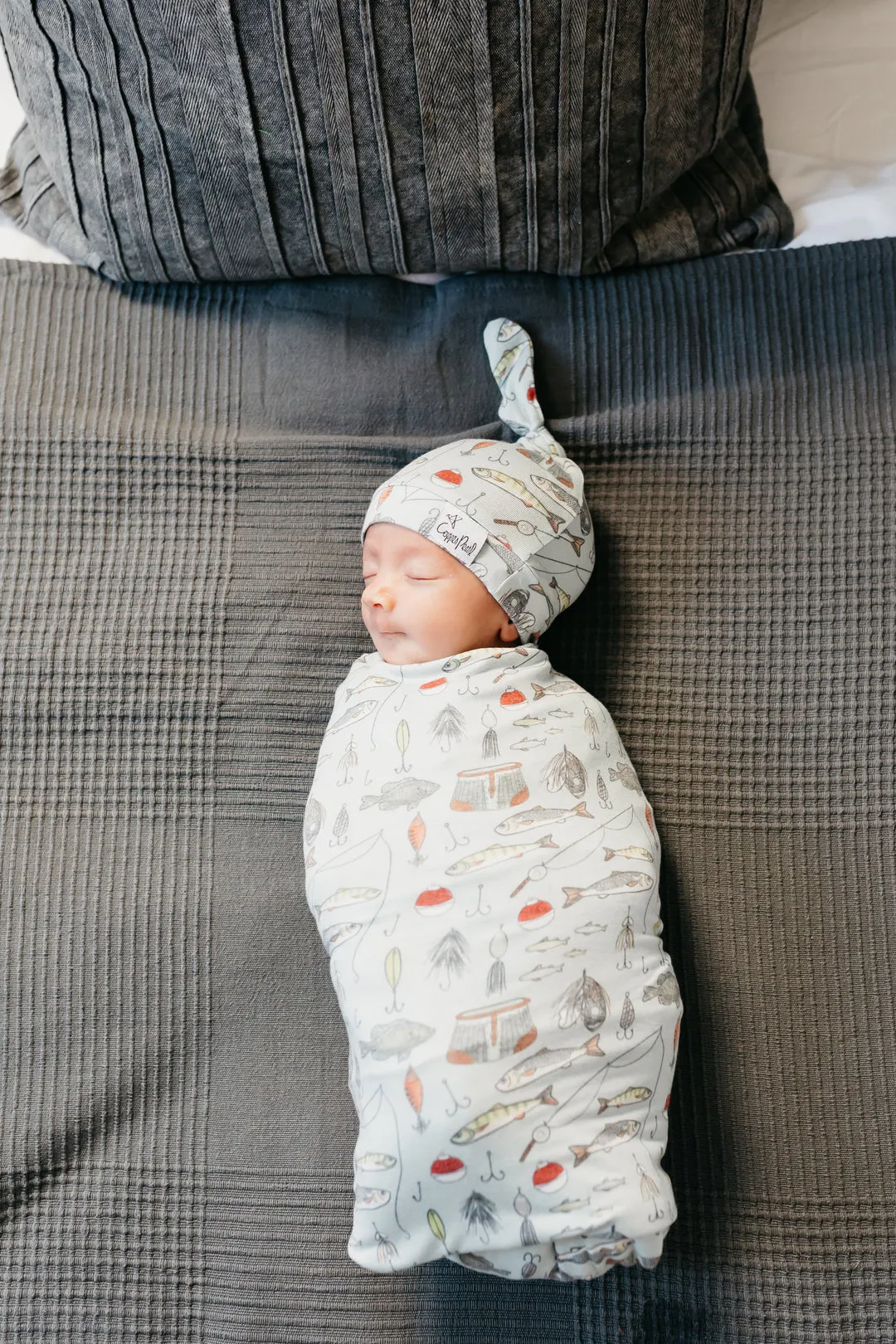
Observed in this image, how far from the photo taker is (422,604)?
1.02 meters

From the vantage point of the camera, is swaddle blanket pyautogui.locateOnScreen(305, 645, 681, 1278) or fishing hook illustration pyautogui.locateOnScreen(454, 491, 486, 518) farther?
fishing hook illustration pyautogui.locateOnScreen(454, 491, 486, 518)

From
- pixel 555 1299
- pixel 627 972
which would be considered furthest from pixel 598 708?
pixel 555 1299

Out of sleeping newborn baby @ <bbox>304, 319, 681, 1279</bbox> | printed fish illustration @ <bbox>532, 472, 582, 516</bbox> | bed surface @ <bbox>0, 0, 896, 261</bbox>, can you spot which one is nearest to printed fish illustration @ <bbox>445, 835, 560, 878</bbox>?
sleeping newborn baby @ <bbox>304, 319, 681, 1279</bbox>

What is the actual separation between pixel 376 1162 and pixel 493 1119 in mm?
113

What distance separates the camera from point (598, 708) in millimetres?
1049

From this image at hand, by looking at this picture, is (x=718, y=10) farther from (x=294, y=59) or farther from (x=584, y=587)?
(x=584, y=587)

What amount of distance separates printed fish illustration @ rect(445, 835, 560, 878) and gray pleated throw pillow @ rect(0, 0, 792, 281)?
637mm

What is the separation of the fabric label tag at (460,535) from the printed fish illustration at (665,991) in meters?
0.42

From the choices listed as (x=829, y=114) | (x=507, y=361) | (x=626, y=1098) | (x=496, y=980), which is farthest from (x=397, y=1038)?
(x=829, y=114)

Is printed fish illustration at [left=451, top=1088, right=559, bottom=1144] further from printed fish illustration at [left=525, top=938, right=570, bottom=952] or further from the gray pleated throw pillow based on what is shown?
the gray pleated throw pillow

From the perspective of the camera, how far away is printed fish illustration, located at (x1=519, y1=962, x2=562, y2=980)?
89cm

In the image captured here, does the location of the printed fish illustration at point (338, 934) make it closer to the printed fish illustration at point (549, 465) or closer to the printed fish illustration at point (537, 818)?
the printed fish illustration at point (537, 818)

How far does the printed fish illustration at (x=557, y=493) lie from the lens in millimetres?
1066

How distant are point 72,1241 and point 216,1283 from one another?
0.15 metres
